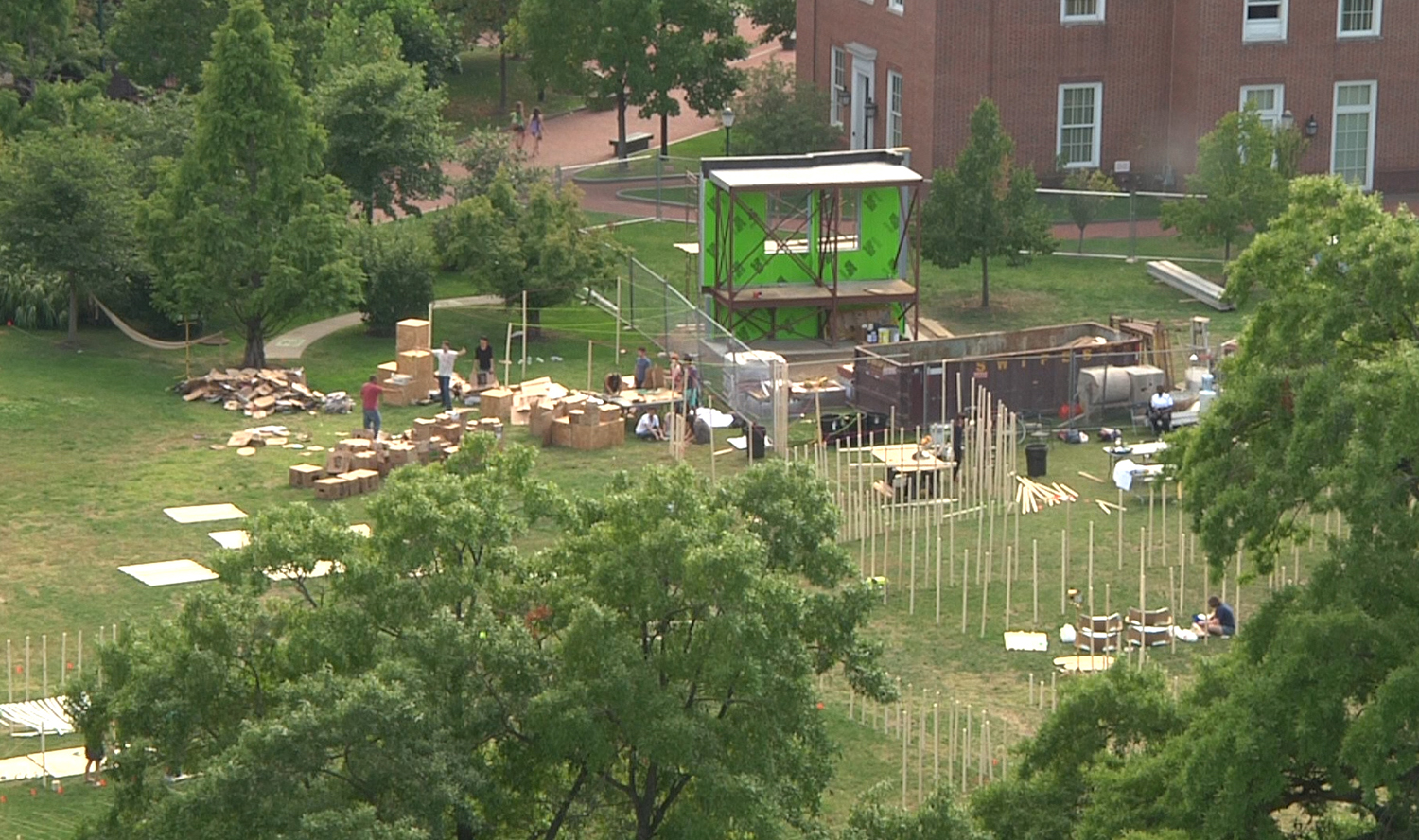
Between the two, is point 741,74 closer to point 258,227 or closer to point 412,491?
point 258,227

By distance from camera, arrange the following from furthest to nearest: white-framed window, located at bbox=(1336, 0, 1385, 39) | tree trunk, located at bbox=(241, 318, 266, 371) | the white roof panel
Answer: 1. white-framed window, located at bbox=(1336, 0, 1385, 39)
2. the white roof panel
3. tree trunk, located at bbox=(241, 318, 266, 371)

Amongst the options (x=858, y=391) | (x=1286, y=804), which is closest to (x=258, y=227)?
(x=858, y=391)

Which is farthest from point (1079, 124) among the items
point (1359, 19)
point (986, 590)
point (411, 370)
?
point (986, 590)

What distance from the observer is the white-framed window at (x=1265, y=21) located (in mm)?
64688

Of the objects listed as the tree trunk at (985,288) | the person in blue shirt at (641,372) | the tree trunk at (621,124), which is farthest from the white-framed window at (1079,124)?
the person in blue shirt at (641,372)

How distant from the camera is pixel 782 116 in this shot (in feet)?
224

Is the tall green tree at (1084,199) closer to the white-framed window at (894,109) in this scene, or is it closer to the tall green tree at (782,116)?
the white-framed window at (894,109)

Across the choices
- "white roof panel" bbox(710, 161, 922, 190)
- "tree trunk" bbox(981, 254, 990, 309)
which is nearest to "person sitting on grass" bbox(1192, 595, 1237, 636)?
"white roof panel" bbox(710, 161, 922, 190)

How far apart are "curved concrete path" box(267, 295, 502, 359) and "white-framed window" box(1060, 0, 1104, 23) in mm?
17678

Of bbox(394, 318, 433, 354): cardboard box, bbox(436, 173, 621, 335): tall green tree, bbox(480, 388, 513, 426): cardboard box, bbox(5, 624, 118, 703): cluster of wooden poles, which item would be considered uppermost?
bbox(436, 173, 621, 335): tall green tree

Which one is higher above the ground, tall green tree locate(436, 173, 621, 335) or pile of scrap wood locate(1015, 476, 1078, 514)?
tall green tree locate(436, 173, 621, 335)

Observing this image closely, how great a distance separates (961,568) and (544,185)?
1855cm

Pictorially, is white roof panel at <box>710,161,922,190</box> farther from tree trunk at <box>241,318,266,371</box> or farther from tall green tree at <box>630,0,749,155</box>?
tall green tree at <box>630,0,749,155</box>

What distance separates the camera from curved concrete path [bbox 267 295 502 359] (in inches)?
2121
